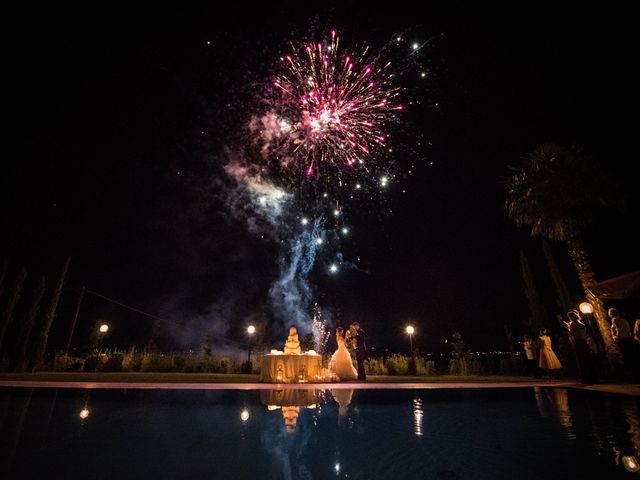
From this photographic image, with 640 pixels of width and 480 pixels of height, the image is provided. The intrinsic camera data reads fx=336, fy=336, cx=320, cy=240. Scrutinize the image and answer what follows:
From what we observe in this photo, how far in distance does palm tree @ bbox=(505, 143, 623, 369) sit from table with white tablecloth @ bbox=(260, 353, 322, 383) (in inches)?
411

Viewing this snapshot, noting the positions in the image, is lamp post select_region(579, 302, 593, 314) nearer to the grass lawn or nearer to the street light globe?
the street light globe

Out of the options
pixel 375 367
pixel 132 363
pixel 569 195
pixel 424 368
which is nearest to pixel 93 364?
pixel 132 363

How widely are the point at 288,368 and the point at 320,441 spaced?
9104 mm

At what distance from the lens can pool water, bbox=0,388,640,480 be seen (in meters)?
2.33

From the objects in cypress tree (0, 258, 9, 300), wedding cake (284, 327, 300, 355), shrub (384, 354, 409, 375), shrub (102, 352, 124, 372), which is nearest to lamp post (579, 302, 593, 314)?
shrub (384, 354, 409, 375)

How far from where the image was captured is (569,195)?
1309 centimetres

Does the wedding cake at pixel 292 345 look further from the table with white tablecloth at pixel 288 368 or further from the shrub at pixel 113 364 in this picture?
the shrub at pixel 113 364

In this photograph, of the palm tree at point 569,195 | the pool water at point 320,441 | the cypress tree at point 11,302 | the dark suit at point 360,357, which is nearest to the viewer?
the pool water at point 320,441

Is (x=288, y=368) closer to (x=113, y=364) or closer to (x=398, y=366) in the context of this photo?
(x=398, y=366)

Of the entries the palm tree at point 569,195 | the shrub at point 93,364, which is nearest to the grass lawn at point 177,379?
the shrub at point 93,364

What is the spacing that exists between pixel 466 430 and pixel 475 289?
35558 millimetres

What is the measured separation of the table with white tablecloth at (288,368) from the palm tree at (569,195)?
1044 cm

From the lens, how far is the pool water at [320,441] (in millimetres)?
2330

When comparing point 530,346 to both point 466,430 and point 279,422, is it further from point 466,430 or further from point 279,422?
point 279,422
